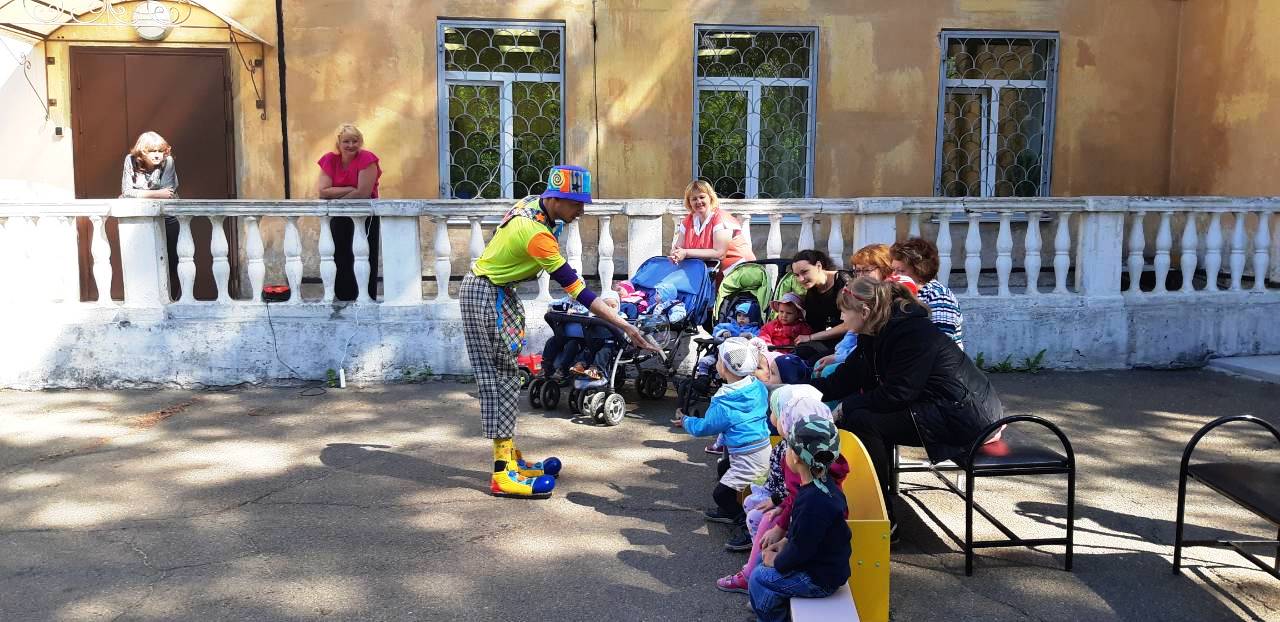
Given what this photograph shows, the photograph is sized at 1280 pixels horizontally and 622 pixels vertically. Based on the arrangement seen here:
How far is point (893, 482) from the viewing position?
5.70m

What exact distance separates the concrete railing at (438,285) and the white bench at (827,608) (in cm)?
505

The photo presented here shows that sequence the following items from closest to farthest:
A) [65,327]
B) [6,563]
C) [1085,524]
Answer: [6,563] → [1085,524] → [65,327]

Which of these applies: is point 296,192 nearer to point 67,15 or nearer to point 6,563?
point 67,15

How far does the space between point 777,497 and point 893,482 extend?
1486mm

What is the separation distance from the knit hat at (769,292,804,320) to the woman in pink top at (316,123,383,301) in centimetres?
366

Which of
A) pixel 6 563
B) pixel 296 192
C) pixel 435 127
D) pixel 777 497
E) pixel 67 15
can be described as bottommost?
pixel 6 563

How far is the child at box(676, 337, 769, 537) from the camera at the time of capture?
5.04 metres

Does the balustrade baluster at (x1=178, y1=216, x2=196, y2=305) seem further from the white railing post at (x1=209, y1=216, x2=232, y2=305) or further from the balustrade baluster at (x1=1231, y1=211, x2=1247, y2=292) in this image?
the balustrade baluster at (x1=1231, y1=211, x2=1247, y2=292)

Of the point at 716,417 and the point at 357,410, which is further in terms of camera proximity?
the point at 357,410

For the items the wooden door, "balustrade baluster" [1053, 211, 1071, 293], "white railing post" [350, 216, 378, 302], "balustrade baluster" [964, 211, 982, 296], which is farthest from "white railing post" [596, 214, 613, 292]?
the wooden door

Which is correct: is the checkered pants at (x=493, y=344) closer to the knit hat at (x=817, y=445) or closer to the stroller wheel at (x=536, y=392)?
the stroller wheel at (x=536, y=392)

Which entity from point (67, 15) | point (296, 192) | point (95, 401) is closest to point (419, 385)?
point (95, 401)

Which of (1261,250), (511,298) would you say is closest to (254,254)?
(511,298)

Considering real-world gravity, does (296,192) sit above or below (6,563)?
above
